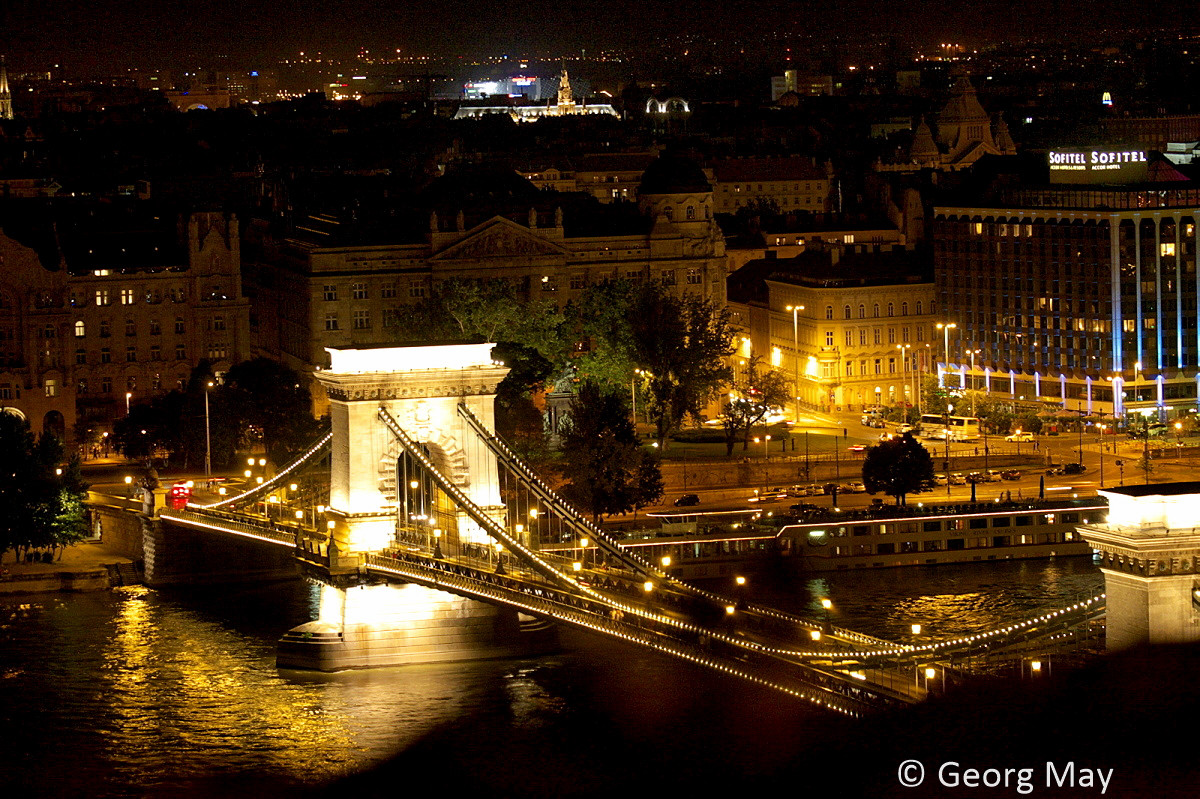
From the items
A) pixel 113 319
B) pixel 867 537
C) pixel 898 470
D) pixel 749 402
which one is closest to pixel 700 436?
pixel 749 402

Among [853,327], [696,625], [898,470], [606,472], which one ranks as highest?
[853,327]

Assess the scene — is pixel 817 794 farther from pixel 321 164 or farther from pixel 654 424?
pixel 321 164

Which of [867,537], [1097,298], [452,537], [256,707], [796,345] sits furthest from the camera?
[796,345]

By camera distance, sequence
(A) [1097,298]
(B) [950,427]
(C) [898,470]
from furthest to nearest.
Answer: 1. (A) [1097,298]
2. (B) [950,427]
3. (C) [898,470]

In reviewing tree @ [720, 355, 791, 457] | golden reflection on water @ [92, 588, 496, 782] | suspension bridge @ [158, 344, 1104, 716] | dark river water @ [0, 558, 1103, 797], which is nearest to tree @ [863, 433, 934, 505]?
tree @ [720, 355, 791, 457]

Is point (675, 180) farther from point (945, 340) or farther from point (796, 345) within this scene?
point (945, 340)

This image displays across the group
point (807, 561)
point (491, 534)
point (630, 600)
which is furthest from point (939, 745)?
point (807, 561)

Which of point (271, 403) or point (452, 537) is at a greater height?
point (271, 403)
